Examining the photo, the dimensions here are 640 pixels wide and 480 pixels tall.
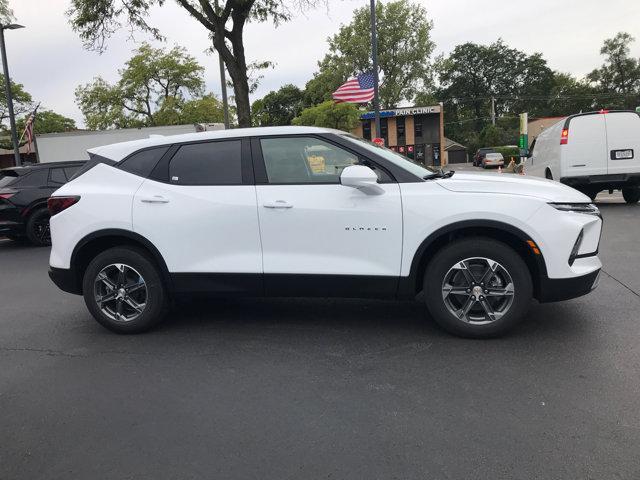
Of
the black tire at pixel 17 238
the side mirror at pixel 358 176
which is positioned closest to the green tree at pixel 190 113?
the black tire at pixel 17 238

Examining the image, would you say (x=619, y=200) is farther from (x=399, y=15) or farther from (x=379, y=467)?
(x=399, y=15)

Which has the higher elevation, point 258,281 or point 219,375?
point 258,281

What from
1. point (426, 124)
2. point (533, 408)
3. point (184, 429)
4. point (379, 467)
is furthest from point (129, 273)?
point (426, 124)

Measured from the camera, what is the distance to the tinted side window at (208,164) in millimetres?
4430

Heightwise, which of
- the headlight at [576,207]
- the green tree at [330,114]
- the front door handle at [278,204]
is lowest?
the headlight at [576,207]

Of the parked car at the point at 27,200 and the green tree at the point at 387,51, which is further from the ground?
the green tree at the point at 387,51

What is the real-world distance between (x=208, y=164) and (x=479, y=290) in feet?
7.91

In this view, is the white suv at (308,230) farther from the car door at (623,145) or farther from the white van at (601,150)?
the car door at (623,145)

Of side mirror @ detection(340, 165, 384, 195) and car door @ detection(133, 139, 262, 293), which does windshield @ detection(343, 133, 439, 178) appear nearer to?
side mirror @ detection(340, 165, 384, 195)

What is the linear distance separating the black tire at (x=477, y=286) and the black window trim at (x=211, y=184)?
1.63 metres

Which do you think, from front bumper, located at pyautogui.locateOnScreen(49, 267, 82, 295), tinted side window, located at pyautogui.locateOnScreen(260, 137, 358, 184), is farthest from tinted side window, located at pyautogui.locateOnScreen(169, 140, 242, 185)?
front bumper, located at pyautogui.locateOnScreen(49, 267, 82, 295)

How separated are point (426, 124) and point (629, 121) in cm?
4468

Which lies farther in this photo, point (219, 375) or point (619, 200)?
point (619, 200)

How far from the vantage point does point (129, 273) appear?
4598mm
